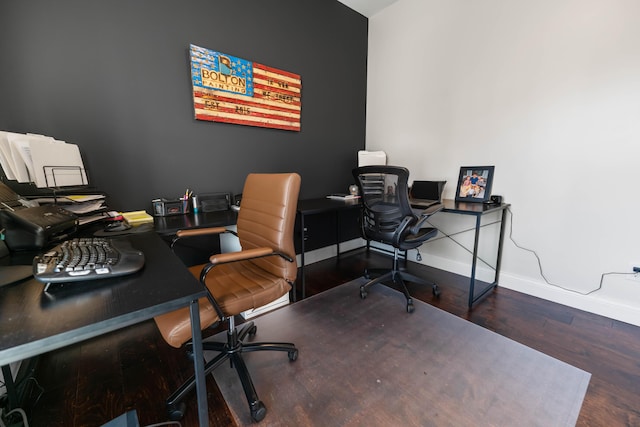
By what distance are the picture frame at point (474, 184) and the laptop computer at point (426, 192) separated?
0.18 metres

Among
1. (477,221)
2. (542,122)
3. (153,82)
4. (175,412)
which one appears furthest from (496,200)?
(153,82)

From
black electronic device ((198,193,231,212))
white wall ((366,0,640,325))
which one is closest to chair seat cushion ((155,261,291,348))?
black electronic device ((198,193,231,212))

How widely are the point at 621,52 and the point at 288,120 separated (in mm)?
2508

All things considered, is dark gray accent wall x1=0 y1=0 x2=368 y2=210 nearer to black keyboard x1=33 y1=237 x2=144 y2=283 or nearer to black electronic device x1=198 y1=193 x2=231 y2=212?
black electronic device x1=198 y1=193 x2=231 y2=212

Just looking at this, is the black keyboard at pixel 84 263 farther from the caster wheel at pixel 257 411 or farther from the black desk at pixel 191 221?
the caster wheel at pixel 257 411

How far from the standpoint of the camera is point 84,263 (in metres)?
0.75

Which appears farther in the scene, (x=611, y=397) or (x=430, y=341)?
(x=430, y=341)

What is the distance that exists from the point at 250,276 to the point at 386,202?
1.21m

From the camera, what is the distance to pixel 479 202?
2.35 meters

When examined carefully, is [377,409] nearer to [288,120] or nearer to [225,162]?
[225,162]

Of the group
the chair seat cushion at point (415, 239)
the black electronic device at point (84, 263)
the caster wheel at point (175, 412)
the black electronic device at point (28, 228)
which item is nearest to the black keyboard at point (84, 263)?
the black electronic device at point (84, 263)

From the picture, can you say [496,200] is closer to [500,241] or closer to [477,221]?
[500,241]

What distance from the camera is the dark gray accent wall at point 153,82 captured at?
1546 millimetres

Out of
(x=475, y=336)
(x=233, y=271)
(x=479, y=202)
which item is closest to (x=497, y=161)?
(x=479, y=202)
